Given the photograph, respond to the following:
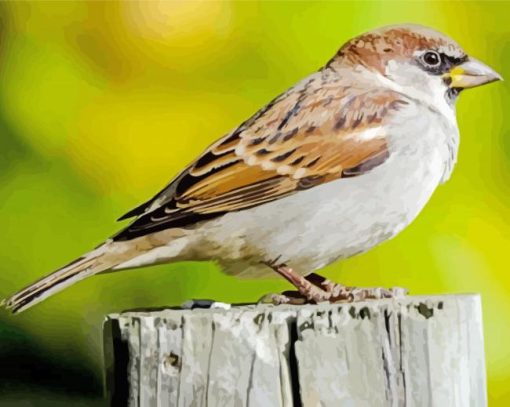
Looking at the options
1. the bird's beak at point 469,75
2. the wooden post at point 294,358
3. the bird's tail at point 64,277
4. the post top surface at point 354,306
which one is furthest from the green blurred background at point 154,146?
the wooden post at point 294,358

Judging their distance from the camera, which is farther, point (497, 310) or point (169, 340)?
point (497, 310)

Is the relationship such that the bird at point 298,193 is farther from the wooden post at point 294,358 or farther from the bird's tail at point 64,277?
the wooden post at point 294,358

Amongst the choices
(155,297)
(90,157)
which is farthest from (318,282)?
(90,157)

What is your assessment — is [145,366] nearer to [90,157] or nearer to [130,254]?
[130,254]

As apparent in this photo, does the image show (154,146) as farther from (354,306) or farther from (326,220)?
(354,306)

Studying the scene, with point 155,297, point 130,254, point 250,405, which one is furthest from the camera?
point 155,297

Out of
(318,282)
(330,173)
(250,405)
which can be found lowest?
(250,405)
